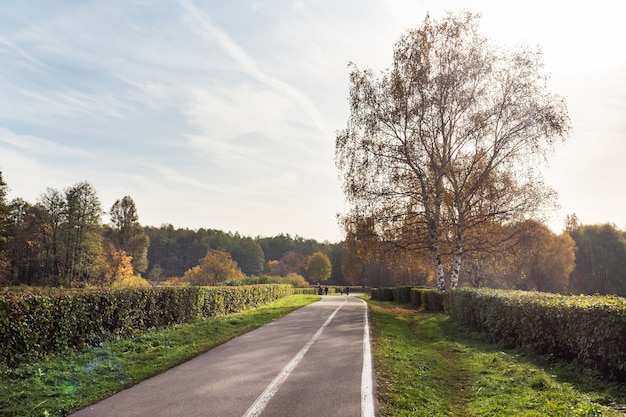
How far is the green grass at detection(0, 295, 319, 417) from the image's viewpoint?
20.7 ft

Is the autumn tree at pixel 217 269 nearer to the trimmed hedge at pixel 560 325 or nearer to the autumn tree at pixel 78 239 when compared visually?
the autumn tree at pixel 78 239

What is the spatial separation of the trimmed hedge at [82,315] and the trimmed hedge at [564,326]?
11030 millimetres

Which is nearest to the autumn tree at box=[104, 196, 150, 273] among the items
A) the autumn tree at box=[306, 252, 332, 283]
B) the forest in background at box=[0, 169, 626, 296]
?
the forest in background at box=[0, 169, 626, 296]

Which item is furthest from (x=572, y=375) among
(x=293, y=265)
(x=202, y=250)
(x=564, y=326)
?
(x=202, y=250)

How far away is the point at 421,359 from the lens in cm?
1056

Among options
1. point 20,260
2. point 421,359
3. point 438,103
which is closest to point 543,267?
point 438,103

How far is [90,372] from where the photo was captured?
8.24 m

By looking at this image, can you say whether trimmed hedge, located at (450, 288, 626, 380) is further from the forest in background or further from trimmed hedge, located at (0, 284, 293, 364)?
the forest in background

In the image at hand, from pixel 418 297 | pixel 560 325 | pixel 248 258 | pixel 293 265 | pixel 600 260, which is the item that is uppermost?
pixel 248 258

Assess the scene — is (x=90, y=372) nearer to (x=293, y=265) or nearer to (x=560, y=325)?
(x=560, y=325)

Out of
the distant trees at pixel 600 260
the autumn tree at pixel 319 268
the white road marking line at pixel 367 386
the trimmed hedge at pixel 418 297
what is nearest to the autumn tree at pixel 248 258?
the autumn tree at pixel 319 268

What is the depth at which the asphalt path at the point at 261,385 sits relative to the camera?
600 cm

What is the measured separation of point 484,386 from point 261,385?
430cm

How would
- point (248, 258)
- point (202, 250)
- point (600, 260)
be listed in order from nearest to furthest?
point (600, 260) < point (202, 250) < point (248, 258)
